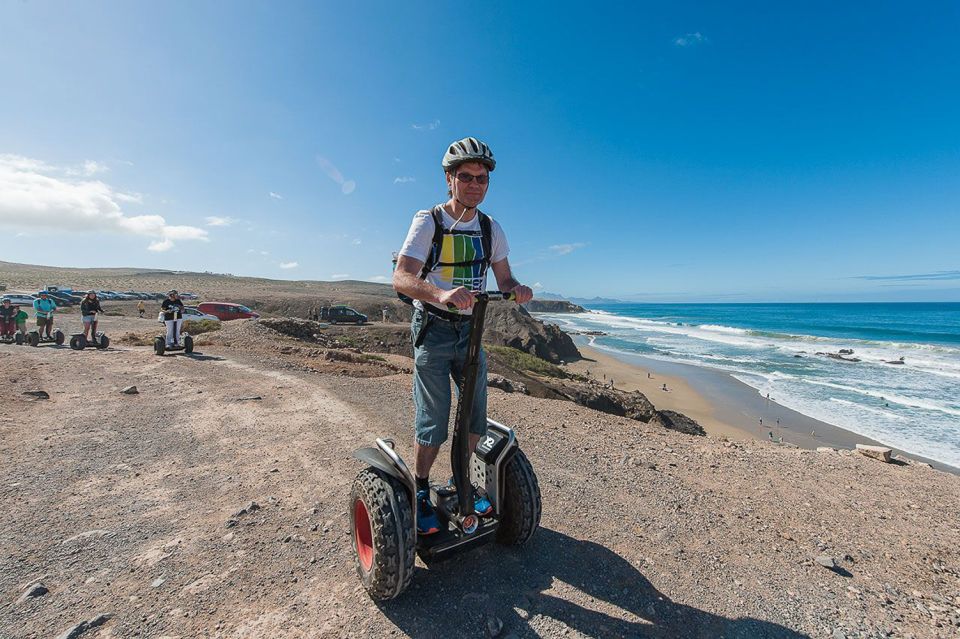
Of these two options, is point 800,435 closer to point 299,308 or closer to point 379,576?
point 379,576

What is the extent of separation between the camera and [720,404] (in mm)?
19938

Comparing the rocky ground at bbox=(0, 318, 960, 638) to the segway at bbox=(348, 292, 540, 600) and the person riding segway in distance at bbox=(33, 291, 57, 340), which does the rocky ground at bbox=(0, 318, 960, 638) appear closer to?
the segway at bbox=(348, 292, 540, 600)

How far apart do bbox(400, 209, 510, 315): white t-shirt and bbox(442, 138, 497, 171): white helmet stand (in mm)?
324

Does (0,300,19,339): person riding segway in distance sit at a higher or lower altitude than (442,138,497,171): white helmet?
Result: lower

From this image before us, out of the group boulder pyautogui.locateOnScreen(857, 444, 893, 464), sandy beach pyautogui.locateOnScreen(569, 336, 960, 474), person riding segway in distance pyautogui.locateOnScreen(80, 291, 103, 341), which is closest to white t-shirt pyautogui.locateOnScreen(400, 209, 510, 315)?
boulder pyautogui.locateOnScreen(857, 444, 893, 464)

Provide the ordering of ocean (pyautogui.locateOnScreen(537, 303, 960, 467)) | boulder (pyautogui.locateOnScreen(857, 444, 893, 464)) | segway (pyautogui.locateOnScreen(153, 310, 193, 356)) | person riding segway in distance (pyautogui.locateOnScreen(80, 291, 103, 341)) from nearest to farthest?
boulder (pyautogui.locateOnScreen(857, 444, 893, 464)), segway (pyautogui.locateOnScreen(153, 310, 193, 356)), person riding segway in distance (pyautogui.locateOnScreen(80, 291, 103, 341)), ocean (pyautogui.locateOnScreen(537, 303, 960, 467))

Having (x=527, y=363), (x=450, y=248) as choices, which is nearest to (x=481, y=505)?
(x=450, y=248)

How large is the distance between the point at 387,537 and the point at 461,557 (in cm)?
90

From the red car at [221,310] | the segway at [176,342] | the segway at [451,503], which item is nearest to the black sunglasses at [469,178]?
the segway at [451,503]

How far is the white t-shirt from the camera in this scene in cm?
250

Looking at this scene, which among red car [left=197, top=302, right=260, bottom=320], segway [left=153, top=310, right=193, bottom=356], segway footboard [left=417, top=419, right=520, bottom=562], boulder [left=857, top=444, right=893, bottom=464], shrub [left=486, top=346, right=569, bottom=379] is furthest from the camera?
red car [left=197, top=302, right=260, bottom=320]

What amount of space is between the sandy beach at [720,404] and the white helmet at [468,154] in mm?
15543

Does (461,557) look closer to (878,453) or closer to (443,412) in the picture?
(443,412)

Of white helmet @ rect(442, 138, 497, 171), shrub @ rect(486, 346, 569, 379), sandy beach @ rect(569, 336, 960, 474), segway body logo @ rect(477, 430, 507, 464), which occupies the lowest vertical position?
sandy beach @ rect(569, 336, 960, 474)
